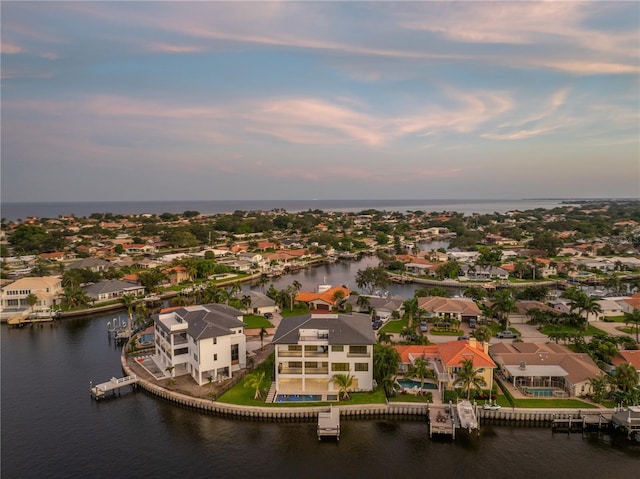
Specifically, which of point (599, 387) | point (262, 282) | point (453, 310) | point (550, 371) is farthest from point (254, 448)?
point (262, 282)

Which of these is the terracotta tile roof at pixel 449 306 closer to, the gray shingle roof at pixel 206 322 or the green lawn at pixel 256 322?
the green lawn at pixel 256 322

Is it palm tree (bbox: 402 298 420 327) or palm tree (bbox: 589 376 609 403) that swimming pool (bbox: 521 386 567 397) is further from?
palm tree (bbox: 402 298 420 327)

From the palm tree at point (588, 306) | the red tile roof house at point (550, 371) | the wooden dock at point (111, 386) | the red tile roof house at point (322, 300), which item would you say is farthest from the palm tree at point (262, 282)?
the palm tree at point (588, 306)

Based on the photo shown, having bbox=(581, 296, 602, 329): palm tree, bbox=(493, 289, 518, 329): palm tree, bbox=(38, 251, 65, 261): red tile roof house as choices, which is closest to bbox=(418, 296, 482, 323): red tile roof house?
bbox=(493, 289, 518, 329): palm tree

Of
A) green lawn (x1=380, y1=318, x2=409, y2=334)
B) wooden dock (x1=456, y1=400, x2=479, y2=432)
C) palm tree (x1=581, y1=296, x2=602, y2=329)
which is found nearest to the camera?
wooden dock (x1=456, y1=400, x2=479, y2=432)

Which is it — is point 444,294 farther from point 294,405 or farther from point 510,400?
point 294,405

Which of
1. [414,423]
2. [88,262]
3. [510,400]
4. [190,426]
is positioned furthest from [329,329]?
[88,262]

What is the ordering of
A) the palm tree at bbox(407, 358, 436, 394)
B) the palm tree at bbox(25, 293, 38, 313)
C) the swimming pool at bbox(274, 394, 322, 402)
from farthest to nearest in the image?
the palm tree at bbox(25, 293, 38, 313) → the palm tree at bbox(407, 358, 436, 394) → the swimming pool at bbox(274, 394, 322, 402)

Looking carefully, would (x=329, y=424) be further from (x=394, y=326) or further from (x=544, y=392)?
(x=394, y=326)
